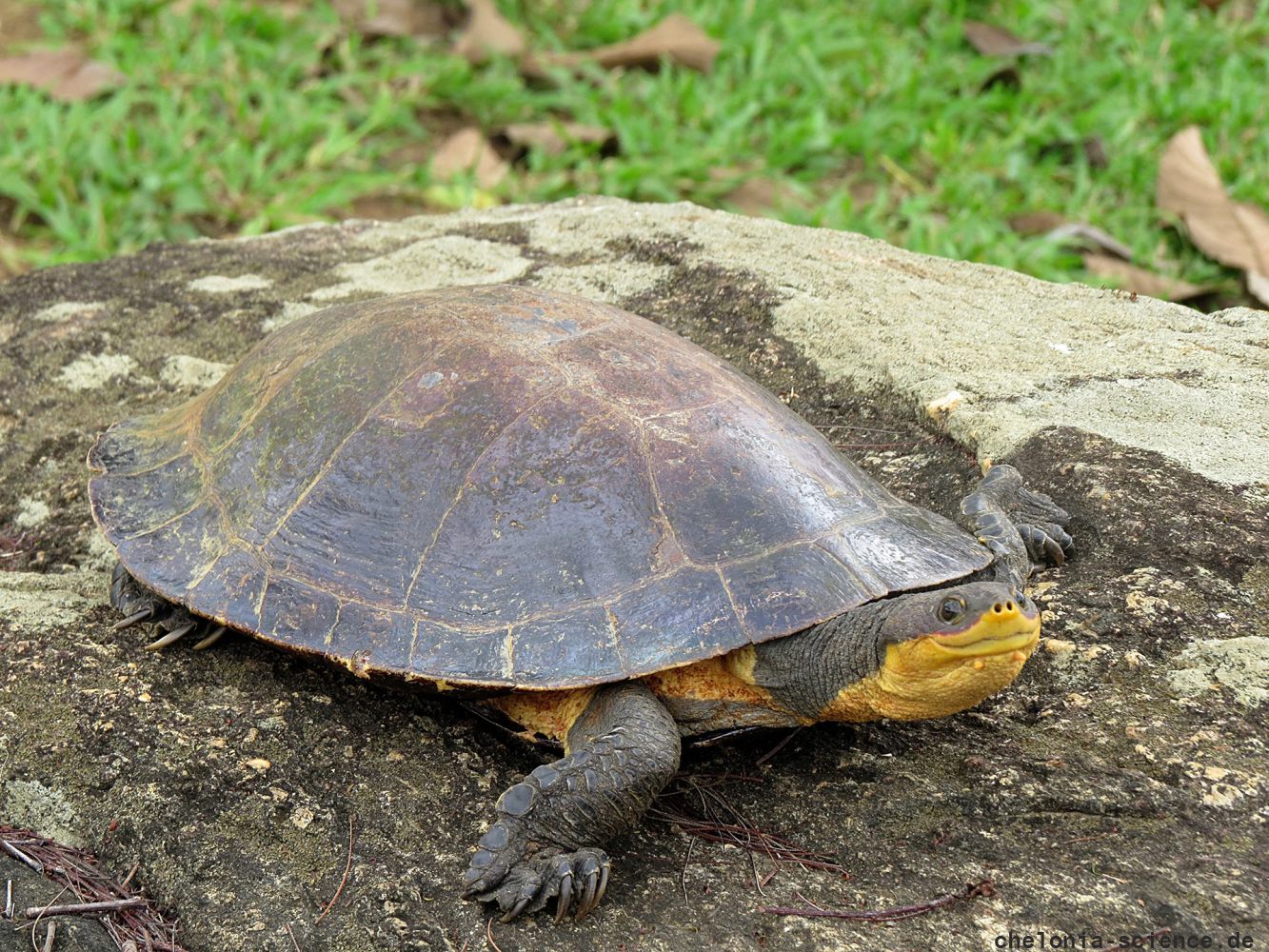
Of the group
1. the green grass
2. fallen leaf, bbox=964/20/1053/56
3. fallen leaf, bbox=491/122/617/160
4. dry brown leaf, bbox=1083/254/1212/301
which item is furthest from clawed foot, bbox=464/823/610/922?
fallen leaf, bbox=964/20/1053/56

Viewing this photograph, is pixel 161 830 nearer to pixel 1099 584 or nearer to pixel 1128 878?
pixel 1128 878

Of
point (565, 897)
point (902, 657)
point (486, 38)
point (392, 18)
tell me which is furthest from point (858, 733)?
point (392, 18)

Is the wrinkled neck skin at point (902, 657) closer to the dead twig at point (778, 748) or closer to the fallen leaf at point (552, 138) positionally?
the dead twig at point (778, 748)

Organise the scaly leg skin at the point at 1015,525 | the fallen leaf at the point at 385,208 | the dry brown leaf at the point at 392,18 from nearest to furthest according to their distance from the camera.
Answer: the scaly leg skin at the point at 1015,525 → the fallen leaf at the point at 385,208 → the dry brown leaf at the point at 392,18

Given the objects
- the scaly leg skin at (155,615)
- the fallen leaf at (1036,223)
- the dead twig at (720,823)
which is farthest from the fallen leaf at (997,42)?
the scaly leg skin at (155,615)

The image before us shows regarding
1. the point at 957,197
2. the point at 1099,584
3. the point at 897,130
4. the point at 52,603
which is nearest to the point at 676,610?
the point at 1099,584

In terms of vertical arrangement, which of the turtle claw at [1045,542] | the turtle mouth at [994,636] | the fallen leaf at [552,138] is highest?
the turtle mouth at [994,636]
